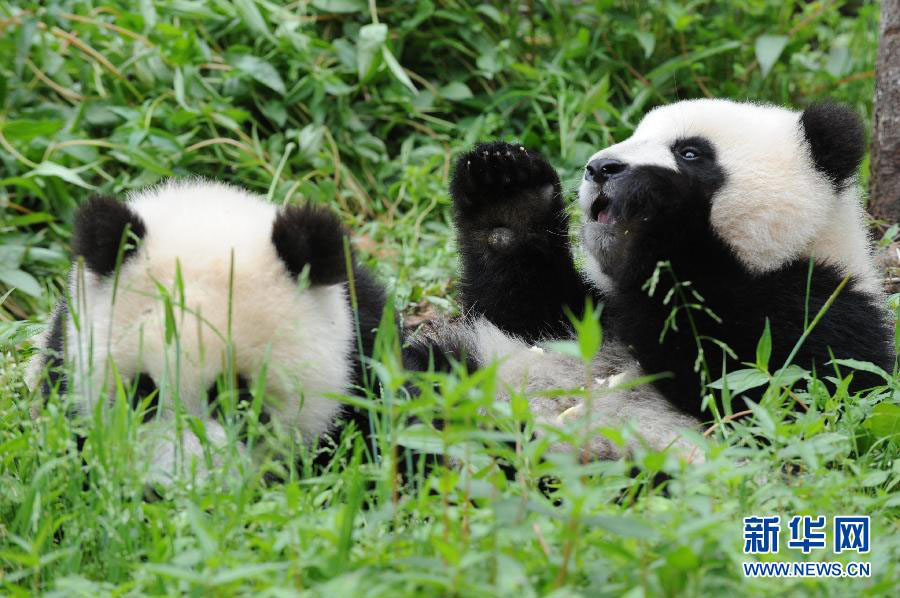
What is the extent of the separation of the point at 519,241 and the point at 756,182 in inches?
39.8

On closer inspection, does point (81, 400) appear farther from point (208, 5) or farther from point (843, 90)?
point (843, 90)

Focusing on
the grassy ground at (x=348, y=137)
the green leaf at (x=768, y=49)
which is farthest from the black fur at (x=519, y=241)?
the green leaf at (x=768, y=49)

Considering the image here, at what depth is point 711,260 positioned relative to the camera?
343 cm

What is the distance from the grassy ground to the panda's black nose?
0.96 m

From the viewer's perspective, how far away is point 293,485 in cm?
223

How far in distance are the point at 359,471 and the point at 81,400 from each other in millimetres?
818

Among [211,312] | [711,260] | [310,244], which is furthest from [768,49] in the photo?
[211,312]

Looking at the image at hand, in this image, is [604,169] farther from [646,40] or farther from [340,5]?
[340,5]

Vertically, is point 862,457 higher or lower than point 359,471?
lower

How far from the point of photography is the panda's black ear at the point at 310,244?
9.29 feet

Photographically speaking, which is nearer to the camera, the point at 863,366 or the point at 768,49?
the point at 863,366

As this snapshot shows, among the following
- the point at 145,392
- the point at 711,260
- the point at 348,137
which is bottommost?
the point at 145,392

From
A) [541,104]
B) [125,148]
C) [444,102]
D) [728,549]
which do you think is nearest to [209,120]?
[125,148]

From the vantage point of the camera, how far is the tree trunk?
4.75m
